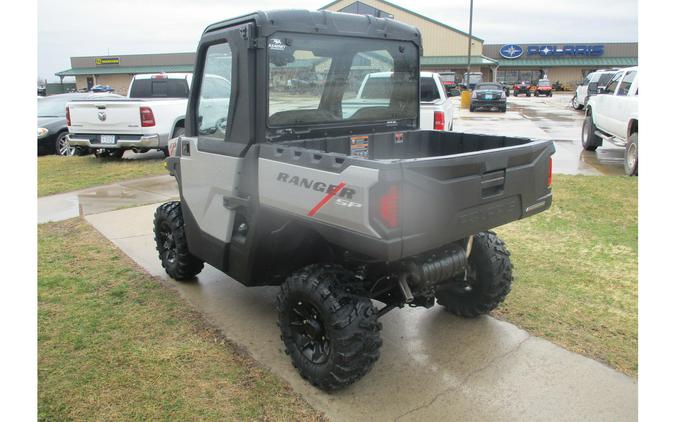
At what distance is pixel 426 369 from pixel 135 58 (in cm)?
6942

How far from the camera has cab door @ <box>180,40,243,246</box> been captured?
374 cm

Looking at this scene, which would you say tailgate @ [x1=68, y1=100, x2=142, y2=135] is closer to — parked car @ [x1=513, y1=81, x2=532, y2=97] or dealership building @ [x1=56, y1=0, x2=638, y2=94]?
dealership building @ [x1=56, y1=0, x2=638, y2=94]

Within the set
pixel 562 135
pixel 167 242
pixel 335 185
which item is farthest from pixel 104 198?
pixel 562 135

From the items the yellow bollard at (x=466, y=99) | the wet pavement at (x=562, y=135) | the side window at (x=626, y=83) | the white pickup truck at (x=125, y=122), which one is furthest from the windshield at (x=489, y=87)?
the white pickup truck at (x=125, y=122)

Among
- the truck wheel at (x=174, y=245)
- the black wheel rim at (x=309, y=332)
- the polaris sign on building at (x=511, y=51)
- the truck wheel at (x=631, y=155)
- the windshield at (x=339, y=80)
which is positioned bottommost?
the black wheel rim at (x=309, y=332)

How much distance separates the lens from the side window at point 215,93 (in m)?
3.75

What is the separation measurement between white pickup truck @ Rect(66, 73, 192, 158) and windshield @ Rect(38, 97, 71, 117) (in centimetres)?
272

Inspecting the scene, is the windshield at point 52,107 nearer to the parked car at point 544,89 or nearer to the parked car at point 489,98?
the parked car at point 489,98

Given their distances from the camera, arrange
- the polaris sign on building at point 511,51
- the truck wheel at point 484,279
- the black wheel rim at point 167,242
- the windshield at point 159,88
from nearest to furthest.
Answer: the truck wheel at point 484,279, the black wheel rim at point 167,242, the windshield at point 159,88, the polaris sign on building at point 511,51

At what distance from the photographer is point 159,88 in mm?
12484

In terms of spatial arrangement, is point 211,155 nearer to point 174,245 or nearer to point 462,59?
point 174,245

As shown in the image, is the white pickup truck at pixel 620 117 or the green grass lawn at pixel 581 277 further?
the white pickup truck at pixel 620 117

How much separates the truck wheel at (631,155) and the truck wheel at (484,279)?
6839mm

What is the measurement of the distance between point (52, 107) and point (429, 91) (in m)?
10.1
